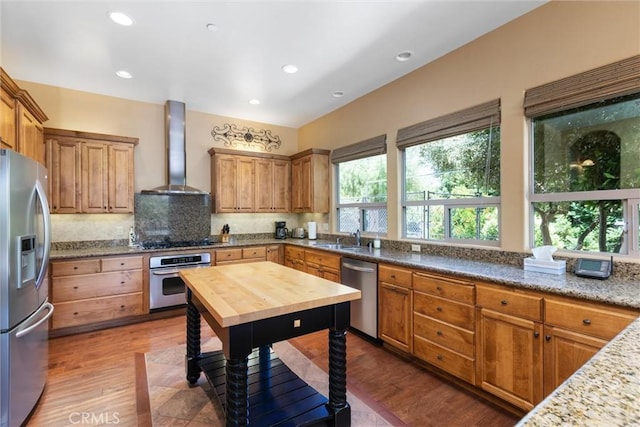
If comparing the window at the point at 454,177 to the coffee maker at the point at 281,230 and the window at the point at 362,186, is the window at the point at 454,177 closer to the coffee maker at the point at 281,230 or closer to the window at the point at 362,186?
the window at the point at 362,186

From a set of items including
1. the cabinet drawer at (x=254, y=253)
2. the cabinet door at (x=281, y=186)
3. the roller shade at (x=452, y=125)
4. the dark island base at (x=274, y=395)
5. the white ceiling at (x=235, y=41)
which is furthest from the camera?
the cabinet door at (x=281, y=186)

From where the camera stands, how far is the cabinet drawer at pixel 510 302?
186 cm

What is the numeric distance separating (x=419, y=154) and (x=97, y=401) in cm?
373

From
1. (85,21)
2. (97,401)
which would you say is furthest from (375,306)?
(85,21)

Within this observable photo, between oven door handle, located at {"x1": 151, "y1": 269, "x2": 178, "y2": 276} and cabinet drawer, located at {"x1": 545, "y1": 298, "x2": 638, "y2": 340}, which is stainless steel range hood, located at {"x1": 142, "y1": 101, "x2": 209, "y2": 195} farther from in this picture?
cabinet drawer, located at {"x1": 545, "y1": 298, "x2": 638, "y2": 340}

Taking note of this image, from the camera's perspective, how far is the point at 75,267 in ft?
11.2

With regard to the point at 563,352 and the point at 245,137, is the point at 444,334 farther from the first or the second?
the point at 245,137

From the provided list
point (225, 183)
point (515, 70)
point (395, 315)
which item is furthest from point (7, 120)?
point (515, 70)

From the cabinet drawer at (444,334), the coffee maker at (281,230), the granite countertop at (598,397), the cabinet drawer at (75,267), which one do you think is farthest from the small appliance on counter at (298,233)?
the granite countertop at (598,397)

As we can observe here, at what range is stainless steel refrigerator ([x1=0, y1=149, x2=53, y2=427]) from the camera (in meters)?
1.80

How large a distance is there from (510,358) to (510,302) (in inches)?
14.8

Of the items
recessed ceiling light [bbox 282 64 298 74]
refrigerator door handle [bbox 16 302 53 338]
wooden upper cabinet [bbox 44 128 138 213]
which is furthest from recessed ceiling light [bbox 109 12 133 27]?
refrigerator door handle [bbox 16 302 53 338]

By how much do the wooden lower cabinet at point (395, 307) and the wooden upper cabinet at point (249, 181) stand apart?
2.69 meters

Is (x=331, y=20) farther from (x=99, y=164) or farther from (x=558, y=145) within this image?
(x=99, y=164)
